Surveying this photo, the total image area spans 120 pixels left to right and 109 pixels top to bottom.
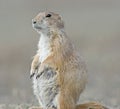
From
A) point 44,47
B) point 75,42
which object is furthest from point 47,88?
point 75,42

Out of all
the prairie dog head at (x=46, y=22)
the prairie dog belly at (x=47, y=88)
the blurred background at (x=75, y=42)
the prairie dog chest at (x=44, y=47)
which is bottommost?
the blurred background at (x=75, y=42)

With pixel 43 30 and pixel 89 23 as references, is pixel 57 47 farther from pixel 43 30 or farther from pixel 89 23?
pixel 89 23

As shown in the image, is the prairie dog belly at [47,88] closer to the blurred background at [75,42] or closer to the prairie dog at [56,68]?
the prairie dog at [56,68]

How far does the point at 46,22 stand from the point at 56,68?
74cm

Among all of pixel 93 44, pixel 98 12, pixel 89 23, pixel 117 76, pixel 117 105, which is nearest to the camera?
pixel 117 105

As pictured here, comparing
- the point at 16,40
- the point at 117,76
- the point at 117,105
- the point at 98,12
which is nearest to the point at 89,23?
the point at 98,12

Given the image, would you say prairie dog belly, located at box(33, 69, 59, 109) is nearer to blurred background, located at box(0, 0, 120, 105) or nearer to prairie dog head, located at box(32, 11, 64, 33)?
prairie dog head, located at box(32, 11, 64, 33)

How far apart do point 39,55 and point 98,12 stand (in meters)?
20.4

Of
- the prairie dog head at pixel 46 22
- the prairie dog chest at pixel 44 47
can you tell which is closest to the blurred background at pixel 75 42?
the prairie dog chest at pixel 44 47

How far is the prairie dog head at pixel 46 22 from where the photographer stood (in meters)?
12.5

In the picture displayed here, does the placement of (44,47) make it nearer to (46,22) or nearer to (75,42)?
(46,22)

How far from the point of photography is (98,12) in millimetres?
33156

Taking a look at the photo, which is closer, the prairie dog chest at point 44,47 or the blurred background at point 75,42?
the prairie dog chest at point 44,47

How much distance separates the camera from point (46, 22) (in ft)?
41.3
